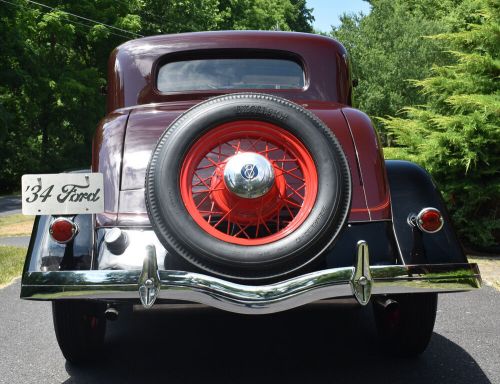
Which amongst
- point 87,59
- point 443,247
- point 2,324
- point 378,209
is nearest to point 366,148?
point 378,209

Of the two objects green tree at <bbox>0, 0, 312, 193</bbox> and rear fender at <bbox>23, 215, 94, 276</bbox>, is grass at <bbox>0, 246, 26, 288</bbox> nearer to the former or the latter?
rear fender at <bbox>23, 215, 94, 276</bbox>

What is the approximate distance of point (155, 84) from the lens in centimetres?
429

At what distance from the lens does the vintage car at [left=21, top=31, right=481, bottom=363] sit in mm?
2840

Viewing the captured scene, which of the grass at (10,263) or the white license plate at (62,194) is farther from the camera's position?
the grass at (10,263)

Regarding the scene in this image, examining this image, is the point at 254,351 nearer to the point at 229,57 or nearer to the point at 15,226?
the point at 229,57

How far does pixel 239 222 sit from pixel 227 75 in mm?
1517

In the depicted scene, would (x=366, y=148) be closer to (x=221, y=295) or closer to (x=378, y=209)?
(x=378, y=209)

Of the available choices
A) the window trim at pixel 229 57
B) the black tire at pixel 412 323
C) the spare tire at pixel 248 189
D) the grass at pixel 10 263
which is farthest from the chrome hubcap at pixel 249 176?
the grass at pixel 10 263

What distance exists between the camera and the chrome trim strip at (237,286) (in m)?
2.80

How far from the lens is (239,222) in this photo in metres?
3.11

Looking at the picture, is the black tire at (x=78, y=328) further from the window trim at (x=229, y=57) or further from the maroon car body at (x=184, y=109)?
the window trim at (x=229, y=57)

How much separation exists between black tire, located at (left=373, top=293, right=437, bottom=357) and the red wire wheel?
90 centimetres

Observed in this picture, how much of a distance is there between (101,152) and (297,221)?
3.94ft

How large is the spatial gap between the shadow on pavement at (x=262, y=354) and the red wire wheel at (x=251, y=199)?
1.39ft
